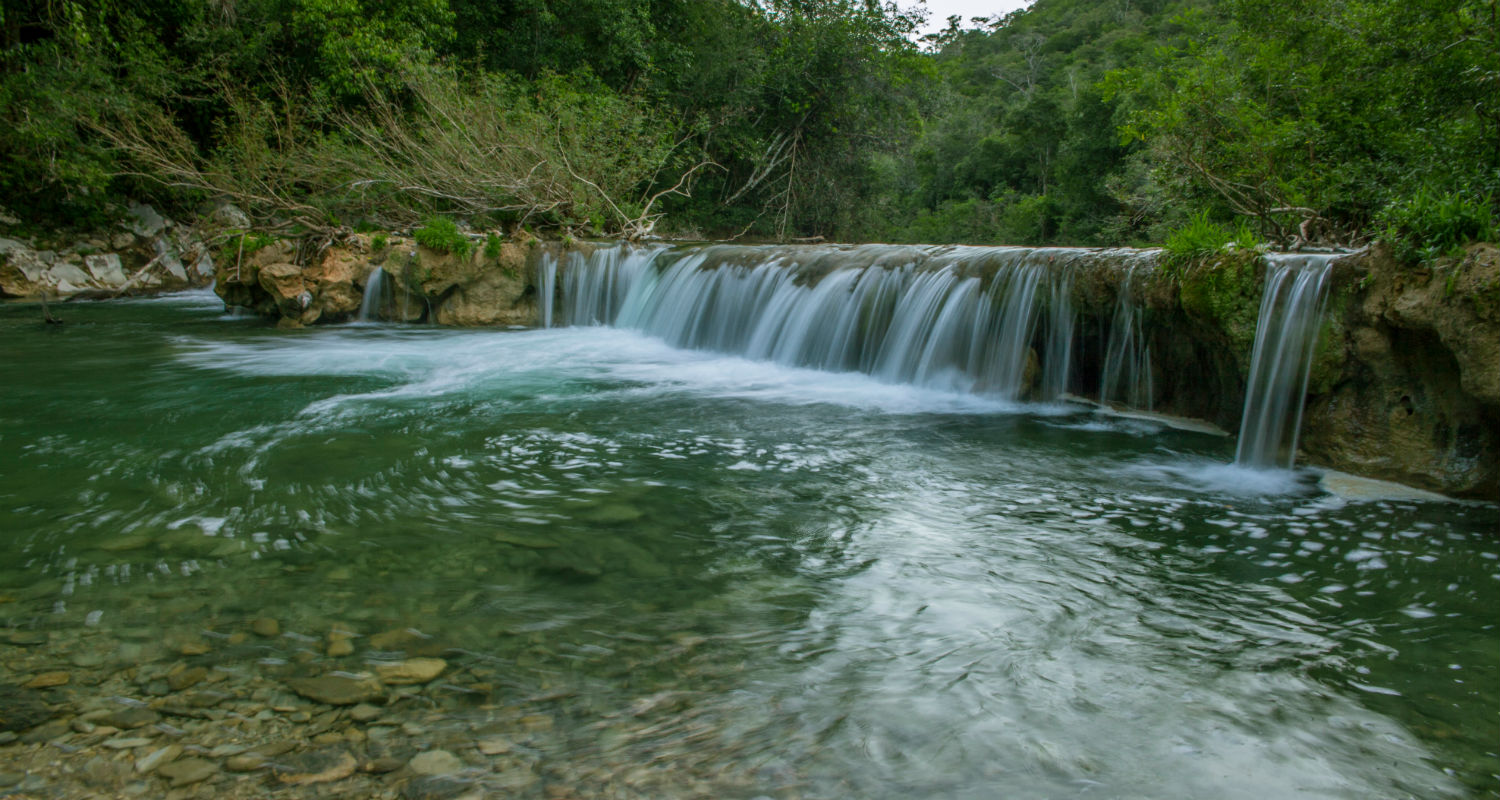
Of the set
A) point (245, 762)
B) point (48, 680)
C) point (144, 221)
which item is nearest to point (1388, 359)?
point (245, 762)

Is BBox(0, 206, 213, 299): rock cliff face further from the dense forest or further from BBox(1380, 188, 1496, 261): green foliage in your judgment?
A: BBox(1380, 188, 1496, 261): green foliage

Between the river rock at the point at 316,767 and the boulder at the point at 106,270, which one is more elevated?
the boulder at the point at 106,270

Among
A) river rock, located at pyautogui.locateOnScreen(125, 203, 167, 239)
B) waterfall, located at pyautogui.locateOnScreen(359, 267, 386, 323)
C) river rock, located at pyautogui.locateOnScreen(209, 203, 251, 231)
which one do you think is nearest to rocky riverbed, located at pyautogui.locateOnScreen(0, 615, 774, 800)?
waterfall, located at pyautogui.locateOnScreen(359, 267, 386, 323)

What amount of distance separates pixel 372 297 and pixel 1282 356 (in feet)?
40.5

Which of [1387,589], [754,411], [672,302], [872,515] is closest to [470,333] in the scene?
[672,302]

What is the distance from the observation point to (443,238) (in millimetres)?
12922

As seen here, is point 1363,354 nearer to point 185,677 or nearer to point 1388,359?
point 1388,359

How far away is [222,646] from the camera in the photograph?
289 cm

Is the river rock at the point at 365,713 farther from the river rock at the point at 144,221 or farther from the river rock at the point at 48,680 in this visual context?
the river rock at the point at 144,221

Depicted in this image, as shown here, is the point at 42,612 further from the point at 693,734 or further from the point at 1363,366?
the point at 1363,366

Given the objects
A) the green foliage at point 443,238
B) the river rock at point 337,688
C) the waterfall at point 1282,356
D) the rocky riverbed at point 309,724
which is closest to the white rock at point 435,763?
the rocky riverbed at point 309,724

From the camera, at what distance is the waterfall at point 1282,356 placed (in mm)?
5602

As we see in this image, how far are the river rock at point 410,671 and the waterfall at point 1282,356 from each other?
17.1 feet

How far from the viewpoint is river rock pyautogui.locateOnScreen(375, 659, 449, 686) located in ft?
8.89
